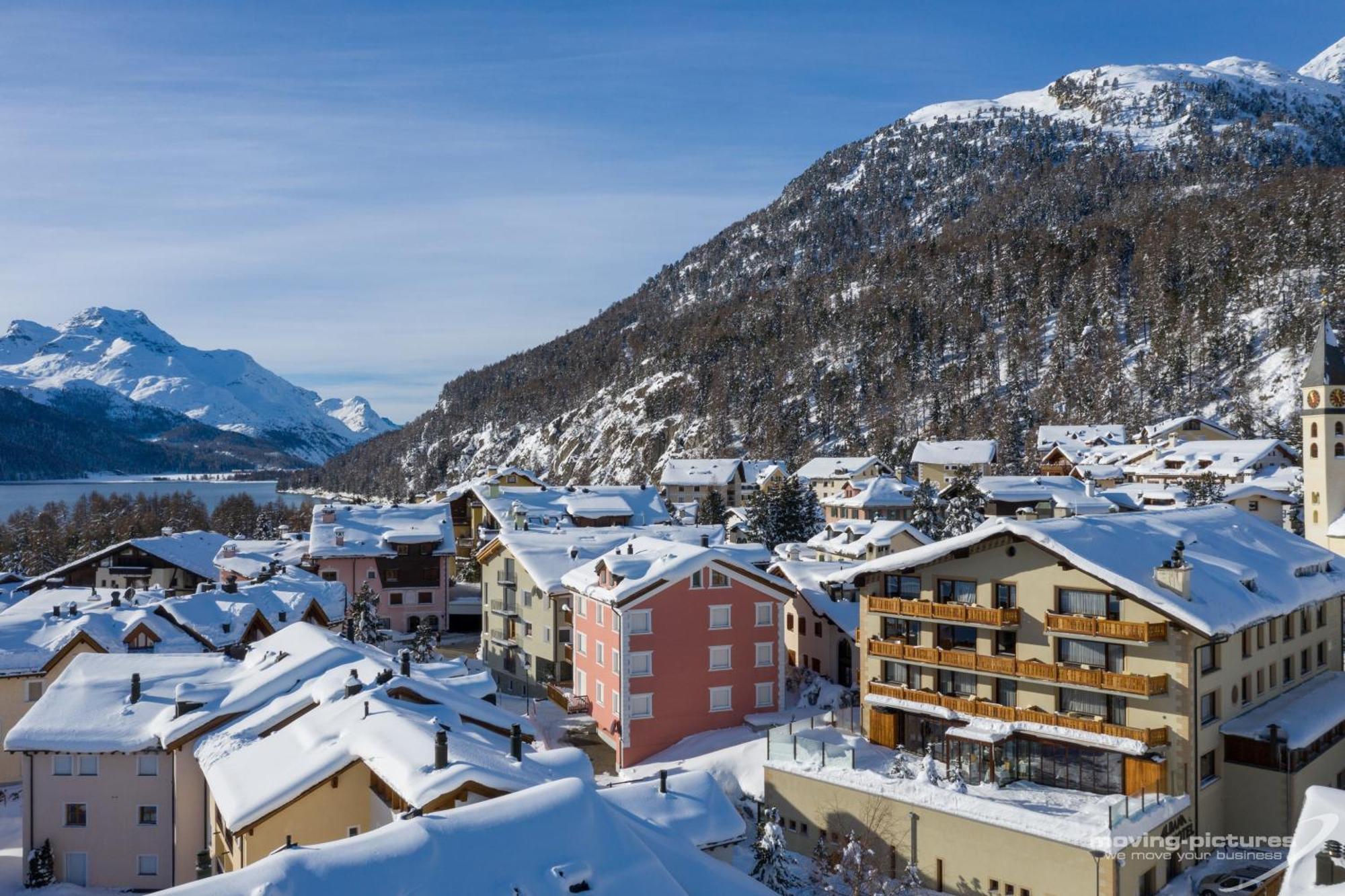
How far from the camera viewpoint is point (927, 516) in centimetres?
8625

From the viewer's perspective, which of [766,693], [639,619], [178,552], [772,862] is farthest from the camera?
[178,552]

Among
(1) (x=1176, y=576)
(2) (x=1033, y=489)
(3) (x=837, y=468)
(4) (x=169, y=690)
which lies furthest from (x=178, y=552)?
(3) (x=837, y=468)

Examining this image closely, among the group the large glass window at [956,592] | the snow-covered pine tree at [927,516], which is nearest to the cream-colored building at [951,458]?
the snow-covered pine tree at [927,516]

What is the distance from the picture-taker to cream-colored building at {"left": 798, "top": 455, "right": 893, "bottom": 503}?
141375 millimetres

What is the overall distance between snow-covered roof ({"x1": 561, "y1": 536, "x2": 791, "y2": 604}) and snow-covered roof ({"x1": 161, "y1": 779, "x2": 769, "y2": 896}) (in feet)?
68.4

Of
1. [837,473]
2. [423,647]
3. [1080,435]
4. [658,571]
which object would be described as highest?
[1080,435]

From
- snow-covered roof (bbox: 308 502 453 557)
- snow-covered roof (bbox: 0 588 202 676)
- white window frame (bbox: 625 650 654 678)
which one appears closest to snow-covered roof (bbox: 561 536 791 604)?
white window frame (bbox: 625 650 654 678)

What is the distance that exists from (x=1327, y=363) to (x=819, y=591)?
49.4m

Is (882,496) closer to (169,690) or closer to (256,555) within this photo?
(256,555)

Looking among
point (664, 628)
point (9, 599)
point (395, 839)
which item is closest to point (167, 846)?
point (395, 839)

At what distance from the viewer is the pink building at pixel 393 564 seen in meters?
70.3

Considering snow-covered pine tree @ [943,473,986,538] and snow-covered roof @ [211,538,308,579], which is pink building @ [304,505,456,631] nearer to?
snow-covered roof @ [211,538,308,579]

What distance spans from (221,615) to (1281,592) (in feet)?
148

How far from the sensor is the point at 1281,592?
110 ft
